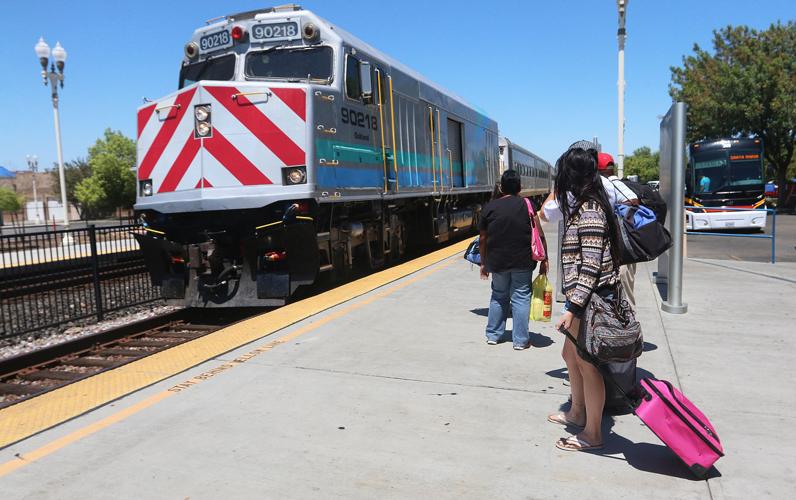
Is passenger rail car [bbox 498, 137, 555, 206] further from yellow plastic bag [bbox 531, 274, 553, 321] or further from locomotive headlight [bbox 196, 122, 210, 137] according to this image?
yellow plastic bag [bbox 531, 274, 553, 321]

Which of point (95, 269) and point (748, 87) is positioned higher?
point (748, 87)

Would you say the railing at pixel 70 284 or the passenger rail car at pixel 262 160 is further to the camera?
the railing at pixel 70 284

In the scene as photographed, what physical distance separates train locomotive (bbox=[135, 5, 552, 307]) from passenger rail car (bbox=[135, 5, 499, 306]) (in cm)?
1

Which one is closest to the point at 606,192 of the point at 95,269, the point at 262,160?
the point at 262,160

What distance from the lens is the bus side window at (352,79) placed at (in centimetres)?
827

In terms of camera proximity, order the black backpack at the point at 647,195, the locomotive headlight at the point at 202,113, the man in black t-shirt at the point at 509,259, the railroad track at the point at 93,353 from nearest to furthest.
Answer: the black backpack at the point at 647,195
the man in black t-shirt at the point at 509,259
the railroad track at the point at 93,353
the locomotive headlight at the point at 202,113

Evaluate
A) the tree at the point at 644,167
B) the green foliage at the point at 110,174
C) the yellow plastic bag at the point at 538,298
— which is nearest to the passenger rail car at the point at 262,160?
the yellow plastic bag at the point at 538,298

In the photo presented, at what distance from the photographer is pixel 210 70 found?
856 centimetres

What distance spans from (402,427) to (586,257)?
1536 mm

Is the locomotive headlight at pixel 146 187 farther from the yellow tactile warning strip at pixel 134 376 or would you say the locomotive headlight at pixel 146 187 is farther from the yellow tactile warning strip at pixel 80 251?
the yellow tactile warning strip at pixel 134 376

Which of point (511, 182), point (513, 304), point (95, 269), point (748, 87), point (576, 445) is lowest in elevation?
point (576, 445)

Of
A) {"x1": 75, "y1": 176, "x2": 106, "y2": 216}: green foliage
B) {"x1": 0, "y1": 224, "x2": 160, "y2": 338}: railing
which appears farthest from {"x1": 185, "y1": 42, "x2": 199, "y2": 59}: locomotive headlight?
{"x1": 75, "y1": 176, "x2": 106, "y2": 216}: green foliage

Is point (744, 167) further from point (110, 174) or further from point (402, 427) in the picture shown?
point (110, 174)

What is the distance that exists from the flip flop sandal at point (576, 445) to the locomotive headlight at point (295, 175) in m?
4.77
